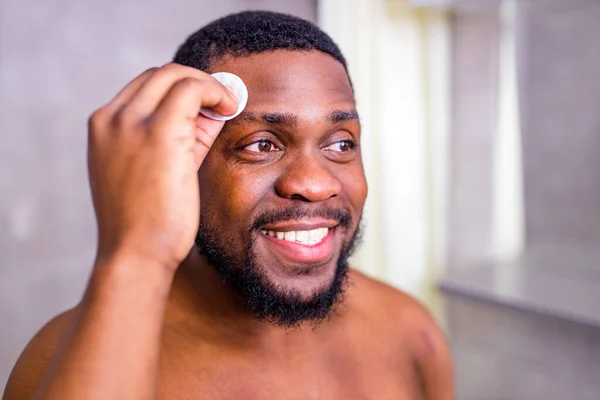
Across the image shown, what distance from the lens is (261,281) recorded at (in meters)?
0.71

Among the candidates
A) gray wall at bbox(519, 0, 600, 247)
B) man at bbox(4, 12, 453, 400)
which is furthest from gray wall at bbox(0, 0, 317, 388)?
gray wall at bbox(519, 0, 600, 247)

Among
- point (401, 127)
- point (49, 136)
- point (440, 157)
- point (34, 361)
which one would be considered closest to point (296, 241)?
point (34, 361)

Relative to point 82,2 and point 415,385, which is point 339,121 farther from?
point 82,2

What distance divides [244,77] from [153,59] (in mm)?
863

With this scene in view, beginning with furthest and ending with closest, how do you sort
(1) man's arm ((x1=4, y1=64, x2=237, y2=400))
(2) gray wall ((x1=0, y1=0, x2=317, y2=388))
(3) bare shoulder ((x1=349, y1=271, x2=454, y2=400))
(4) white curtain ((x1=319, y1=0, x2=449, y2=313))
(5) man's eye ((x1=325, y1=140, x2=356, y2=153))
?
1. (4) white curtain ((x1=319, y1=0, x2=449, y2=313))
2. (2) gray wall ((x1=0, y1=0, x2=317, y2=388))
3. (3) bare shoulder ((x1=349, y1=271, x2=454, y2=400))
4. (5) man's eye ((x1=325, y1=140, x2=356, y2=153))
5. (1) man's arm ((x1=4, y1=64, x2=237, y2=400))

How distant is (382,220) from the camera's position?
67.7 inches

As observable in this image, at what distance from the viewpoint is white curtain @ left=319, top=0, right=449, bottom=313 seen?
62.1 inches

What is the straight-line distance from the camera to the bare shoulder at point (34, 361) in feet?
2.14

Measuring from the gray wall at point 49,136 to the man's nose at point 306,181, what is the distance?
0.85m

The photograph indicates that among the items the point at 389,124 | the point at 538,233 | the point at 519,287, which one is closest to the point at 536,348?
the point at 519,287

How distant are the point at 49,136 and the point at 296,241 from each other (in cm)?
88

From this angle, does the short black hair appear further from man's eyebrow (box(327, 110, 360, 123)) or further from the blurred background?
the blurred background

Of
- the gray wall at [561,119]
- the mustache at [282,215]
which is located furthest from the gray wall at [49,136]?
the gray wall at [561,119]

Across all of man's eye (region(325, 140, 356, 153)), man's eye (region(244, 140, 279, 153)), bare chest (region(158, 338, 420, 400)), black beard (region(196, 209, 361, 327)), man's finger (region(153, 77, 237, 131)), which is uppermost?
man's finger (region(153, 77, 237, 131))
